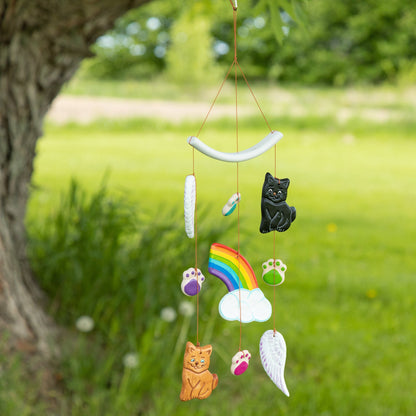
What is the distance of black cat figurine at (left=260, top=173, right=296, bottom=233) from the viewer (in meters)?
1.15

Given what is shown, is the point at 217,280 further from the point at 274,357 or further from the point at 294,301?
the point at 274,357

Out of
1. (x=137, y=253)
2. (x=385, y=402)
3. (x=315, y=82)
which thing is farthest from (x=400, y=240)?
(x=315, y=82)

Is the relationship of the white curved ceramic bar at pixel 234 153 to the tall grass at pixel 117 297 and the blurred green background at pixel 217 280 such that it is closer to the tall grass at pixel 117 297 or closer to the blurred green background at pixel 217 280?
the blurred green background at pixel 217 280

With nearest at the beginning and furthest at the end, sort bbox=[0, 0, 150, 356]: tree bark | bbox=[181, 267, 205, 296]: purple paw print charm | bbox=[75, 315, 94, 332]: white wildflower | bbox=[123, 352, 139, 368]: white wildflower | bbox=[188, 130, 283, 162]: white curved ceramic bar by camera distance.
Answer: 1. bbox=[188, 130, 283, 162]: white curved ceramic bar
2. bbox=[181, 267, 205, 296]: purple paw print charm
3. bbox=[0, 0, 150, 356]: tree bark
4. bbox=[123, 352, 139, 368]: white wildflower
5. bbox=[75, 315, 94, 332]: white wildflower

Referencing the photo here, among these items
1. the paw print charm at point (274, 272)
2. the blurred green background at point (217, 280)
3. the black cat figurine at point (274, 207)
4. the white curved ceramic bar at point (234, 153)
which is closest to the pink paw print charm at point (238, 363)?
the paw print charm at point (274, 272)

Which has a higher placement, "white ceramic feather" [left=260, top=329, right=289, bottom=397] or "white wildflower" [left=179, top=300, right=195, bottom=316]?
"white ceramic feather" [left=260, top=329, right=289, bottom=397]

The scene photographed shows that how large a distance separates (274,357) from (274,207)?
1.05 feet

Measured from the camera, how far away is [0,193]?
Result: 2381 mm

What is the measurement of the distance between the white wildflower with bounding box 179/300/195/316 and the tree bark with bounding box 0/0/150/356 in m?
0.60

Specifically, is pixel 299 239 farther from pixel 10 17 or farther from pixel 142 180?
pixel 10 17

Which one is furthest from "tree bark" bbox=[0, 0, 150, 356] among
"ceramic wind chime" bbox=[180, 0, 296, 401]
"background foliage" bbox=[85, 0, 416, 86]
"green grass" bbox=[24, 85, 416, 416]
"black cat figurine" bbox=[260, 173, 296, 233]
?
"background foliage" bbox=[85, 0, 416, 86]

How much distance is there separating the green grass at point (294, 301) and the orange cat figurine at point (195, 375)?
45.0 inches

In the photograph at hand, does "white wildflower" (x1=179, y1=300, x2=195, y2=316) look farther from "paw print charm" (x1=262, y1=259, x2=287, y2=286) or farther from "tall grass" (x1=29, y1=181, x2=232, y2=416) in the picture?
"paw print charm" (x1=262, y1=259, x2=287, y2=286)

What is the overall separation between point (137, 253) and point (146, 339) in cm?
58
